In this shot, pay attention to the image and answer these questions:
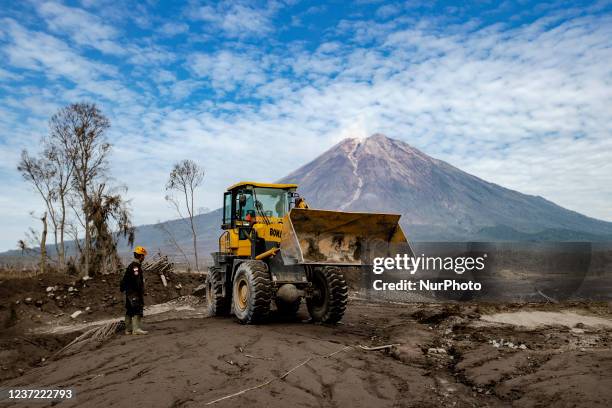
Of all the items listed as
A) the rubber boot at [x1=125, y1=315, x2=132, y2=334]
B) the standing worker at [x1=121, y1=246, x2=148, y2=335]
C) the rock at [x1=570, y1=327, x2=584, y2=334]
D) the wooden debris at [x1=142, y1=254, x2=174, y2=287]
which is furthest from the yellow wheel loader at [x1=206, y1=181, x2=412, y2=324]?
the wooden debris at [x1=142, y1=254, x2=174, y2=287]

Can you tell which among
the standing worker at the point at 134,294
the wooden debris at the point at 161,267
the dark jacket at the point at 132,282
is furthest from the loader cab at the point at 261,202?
the wooden debris at the point at 161,267

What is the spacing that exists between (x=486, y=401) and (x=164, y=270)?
1705 centimetres

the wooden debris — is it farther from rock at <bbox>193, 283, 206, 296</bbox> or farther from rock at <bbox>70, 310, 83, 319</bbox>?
rock at <bbox>70, 310, 83, 319</bbox>

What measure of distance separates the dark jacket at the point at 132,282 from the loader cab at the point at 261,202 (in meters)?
2.63

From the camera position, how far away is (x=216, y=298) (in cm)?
1299

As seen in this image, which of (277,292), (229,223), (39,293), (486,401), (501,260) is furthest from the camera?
(501,260)

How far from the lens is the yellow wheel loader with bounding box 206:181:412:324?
10.0 metres

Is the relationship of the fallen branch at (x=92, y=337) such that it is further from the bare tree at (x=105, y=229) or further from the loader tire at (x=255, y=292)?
the bare tree at (x=105, y=229)

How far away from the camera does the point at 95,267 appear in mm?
26359

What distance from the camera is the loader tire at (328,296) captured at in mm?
11211

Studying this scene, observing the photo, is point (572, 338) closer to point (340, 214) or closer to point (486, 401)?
point (486, 401)


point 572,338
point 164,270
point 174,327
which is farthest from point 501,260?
point 174,327

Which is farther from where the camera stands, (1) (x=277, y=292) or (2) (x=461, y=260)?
(2) (x=461, y=260)

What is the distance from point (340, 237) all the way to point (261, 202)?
2.45m
